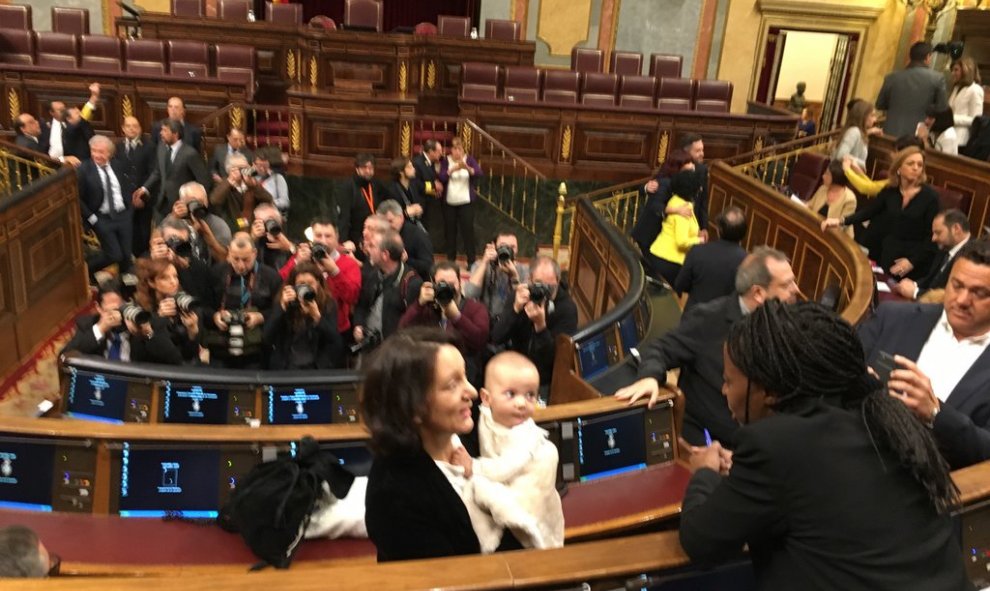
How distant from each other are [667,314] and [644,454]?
3213 millimetres

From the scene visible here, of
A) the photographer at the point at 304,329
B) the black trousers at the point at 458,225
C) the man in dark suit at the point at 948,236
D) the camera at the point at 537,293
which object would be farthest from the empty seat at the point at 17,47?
the man in dark suit at the point at 948,236

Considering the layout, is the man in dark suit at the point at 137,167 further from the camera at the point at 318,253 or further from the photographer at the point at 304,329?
the photographer at the point at 304,329

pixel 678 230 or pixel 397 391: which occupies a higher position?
pixel 397 391

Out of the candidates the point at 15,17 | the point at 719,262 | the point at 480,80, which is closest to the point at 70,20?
the point at 15,17

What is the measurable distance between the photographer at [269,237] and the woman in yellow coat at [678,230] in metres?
2.42

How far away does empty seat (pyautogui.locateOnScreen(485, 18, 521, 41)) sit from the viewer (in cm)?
1005

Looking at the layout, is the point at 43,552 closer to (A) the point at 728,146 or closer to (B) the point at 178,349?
(B) the point at 178,349

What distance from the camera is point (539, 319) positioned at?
3439 millimetres

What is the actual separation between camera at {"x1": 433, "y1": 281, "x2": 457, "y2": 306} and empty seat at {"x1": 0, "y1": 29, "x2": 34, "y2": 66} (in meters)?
7.13

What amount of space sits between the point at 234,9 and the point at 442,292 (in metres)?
7.94

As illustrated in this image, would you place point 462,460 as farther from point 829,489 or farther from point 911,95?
point 911,95

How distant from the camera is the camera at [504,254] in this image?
12.3ft

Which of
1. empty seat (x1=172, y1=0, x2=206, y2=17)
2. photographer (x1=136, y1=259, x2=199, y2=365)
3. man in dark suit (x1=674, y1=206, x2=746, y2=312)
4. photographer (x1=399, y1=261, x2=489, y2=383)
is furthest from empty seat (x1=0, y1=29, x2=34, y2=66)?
man in dark suit (x1=674, y1=206, x2=746, y2=312)

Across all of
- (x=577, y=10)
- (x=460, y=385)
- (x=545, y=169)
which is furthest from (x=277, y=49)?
(x=460, y=385)
